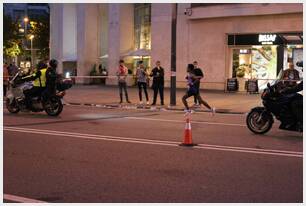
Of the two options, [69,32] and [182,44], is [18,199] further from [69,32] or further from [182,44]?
[69,32]

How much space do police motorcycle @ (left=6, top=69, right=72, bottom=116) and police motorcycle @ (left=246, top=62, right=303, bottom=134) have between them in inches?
220

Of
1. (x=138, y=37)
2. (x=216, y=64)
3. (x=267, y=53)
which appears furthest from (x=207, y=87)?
(x=138, y=37)

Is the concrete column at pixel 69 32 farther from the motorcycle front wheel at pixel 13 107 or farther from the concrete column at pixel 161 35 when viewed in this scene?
the motorcycle front wheel at pixel 13 107

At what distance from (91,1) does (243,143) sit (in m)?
25.4

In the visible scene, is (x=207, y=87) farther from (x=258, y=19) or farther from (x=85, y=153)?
(x=85, y=153)

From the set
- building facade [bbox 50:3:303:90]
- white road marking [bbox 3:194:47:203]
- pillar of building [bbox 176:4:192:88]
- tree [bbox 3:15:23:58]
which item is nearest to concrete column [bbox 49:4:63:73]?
building facade [bbox 50:3:303:90]

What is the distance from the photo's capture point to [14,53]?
200ft

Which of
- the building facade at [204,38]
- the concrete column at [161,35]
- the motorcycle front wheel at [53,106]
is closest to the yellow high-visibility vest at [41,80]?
the motorcycle front wheel at [53,106]

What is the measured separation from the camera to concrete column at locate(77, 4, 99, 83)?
115ft

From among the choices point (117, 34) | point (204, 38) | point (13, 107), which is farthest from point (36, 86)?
point (117, 34)

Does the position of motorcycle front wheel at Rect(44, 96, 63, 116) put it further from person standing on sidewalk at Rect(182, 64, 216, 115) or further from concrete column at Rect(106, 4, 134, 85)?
concrete column at Rect(106, 4, 134, 85)

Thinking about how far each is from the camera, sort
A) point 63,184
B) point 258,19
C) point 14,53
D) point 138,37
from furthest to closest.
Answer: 1. point 14,53
2. point 138,37
3. point 258,19
4. point 63,184

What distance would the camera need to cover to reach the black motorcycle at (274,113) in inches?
437

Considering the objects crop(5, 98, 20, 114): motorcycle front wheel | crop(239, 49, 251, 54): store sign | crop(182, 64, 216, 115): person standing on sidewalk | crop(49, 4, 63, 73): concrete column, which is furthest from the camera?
crop(49, 4, 63, 73): concrete column
